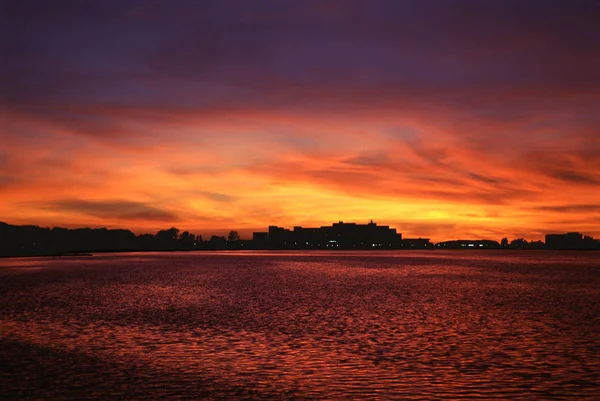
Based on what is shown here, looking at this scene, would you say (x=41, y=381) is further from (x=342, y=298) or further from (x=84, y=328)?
(x=342, y=298)

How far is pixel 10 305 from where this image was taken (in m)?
57.9

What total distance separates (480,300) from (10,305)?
46.4 metres

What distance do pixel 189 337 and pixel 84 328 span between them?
9.10 metres

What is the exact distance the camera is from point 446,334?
3772 centimetres

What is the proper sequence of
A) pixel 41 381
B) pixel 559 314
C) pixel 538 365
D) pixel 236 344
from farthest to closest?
pixel 559 314
pixel 236 344
pixel 538 365
pixel 41 381

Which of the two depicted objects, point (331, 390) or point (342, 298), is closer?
point (331, 390)

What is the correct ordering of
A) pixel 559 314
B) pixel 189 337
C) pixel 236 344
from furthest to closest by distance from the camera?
pixel 559 314 < pixel 189 337 < pixel 236 344

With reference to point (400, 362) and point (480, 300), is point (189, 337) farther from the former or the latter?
point (480, 300)

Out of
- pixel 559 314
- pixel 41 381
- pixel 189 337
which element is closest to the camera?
pixel 41 381

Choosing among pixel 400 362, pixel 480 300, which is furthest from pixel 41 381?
pixel 480 300

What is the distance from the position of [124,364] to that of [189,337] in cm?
849

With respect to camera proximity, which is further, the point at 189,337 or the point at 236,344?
the point at 189,337

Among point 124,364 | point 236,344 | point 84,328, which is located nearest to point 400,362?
point 236,344

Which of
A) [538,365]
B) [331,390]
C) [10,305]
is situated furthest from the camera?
[10,305]
